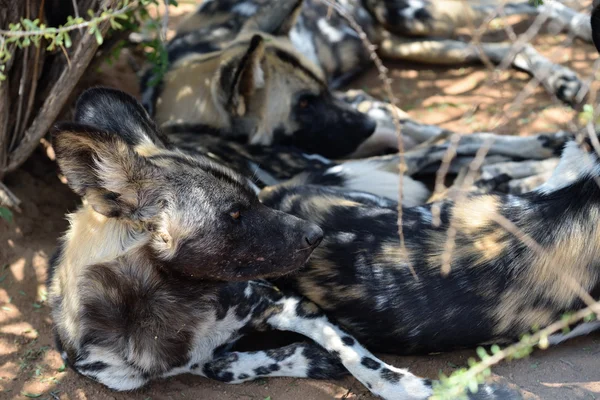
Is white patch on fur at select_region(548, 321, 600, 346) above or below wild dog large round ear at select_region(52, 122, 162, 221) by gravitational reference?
below

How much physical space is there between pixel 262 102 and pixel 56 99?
1.22 m

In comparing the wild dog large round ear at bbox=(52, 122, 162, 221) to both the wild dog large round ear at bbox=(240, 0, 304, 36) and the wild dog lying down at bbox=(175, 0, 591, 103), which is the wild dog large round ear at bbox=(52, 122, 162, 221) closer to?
the wild dog large round ear at bbox=(240, 0, 304, 36)

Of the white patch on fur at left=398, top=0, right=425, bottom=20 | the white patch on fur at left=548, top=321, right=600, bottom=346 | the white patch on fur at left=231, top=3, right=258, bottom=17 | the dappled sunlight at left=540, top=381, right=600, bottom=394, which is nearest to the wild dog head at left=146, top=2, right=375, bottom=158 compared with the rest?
the white patch on fur at left=231, top=3, right=258, bottom=17

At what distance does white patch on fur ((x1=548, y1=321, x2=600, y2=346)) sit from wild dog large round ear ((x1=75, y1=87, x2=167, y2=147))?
1.80 meters

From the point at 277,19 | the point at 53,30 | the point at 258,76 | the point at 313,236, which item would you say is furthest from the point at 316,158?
the point at 53,30

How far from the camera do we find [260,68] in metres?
4.34

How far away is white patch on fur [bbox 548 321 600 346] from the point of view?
10.0 ft

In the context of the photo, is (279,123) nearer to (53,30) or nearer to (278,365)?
(278,365)

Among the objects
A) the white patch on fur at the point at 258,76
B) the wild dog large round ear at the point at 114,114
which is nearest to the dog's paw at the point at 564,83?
the white patch on fur at the point at 258,76

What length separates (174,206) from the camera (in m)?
2.77

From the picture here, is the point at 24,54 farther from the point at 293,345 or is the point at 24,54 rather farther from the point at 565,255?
the point at 565,255

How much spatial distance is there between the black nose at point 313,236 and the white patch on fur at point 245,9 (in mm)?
2541

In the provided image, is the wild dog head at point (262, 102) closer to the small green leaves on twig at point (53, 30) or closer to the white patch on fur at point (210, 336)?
the small green leaves on twig at point (53, 30)

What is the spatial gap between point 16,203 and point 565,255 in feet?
8.96
